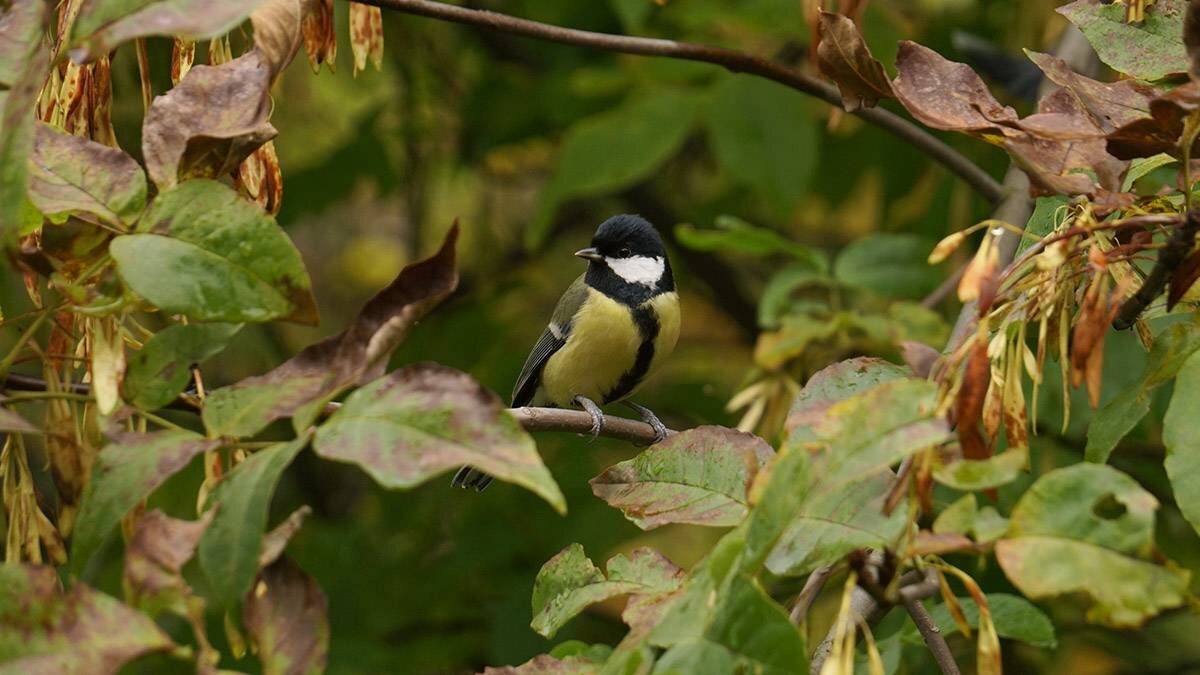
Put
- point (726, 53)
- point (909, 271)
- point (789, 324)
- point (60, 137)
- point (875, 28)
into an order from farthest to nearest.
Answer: point (875, 28) → point (909, 271) → point (789, 324) → point (726, 53) → point (60, 137)

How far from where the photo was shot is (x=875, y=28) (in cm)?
347

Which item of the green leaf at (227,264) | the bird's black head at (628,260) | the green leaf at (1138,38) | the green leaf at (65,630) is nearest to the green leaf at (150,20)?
the green leaf at (227,264)

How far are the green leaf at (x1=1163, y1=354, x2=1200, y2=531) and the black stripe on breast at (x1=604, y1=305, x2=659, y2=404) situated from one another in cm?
227

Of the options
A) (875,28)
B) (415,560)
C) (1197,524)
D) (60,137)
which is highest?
(60,137)

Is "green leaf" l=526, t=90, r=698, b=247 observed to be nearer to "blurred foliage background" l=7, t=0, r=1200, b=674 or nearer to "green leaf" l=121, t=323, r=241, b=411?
"blurred foliage background" l=7, t=0, r=1200, b=674

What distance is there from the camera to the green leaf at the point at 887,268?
10.5 feet

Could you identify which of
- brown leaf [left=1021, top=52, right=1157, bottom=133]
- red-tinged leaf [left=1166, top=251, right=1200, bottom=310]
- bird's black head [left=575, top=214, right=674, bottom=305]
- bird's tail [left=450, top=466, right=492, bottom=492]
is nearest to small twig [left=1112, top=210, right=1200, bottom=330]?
red-tinged leaf [left=1166, top=251, right=1200, bottom=310]

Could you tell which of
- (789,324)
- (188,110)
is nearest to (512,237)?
(789,324)

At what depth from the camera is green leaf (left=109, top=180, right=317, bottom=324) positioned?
3.49 ft

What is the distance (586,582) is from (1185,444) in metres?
0.61

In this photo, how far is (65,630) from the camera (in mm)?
922

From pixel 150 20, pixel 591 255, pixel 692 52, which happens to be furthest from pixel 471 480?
pixel 150 20

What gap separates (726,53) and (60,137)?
1203mm

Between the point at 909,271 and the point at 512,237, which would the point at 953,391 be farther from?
the point at 512,237
